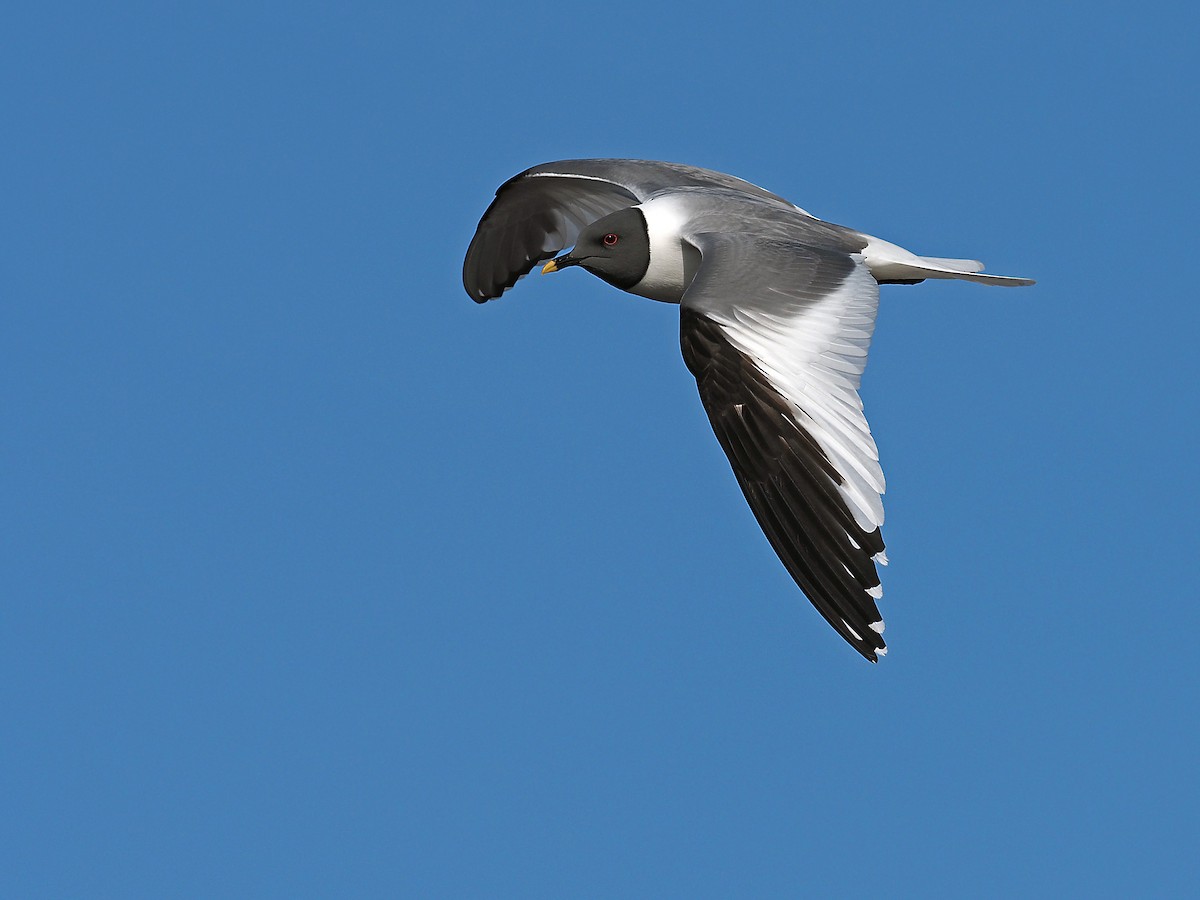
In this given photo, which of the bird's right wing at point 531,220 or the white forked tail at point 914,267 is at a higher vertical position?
the bird's right wing at point 531,220

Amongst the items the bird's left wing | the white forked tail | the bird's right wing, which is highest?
the bird's right wing

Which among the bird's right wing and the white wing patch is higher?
the bird's right wing

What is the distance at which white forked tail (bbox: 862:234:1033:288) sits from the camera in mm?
10469

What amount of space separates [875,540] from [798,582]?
47 cm

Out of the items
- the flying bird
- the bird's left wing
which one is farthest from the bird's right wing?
the bird's left wing

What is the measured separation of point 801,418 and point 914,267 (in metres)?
3.00

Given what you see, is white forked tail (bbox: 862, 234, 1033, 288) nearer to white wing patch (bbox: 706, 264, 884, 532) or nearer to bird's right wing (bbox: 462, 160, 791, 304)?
white wing patch (bbox: 706, 264, 884, 532)

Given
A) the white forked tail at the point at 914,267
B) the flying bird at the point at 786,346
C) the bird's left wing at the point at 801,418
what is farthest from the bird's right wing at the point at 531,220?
the bird's left wing at the point at 801,418

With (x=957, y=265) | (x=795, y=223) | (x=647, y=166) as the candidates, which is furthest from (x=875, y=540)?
(x=647, y=166)

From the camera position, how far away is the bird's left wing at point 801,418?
786 centimetres

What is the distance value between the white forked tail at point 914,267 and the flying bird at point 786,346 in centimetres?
2

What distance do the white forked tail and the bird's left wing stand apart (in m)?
1.73

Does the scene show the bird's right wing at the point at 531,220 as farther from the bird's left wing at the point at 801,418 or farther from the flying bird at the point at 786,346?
the bird's left wing at the point at 801,418

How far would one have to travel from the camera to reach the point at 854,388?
8.09m
